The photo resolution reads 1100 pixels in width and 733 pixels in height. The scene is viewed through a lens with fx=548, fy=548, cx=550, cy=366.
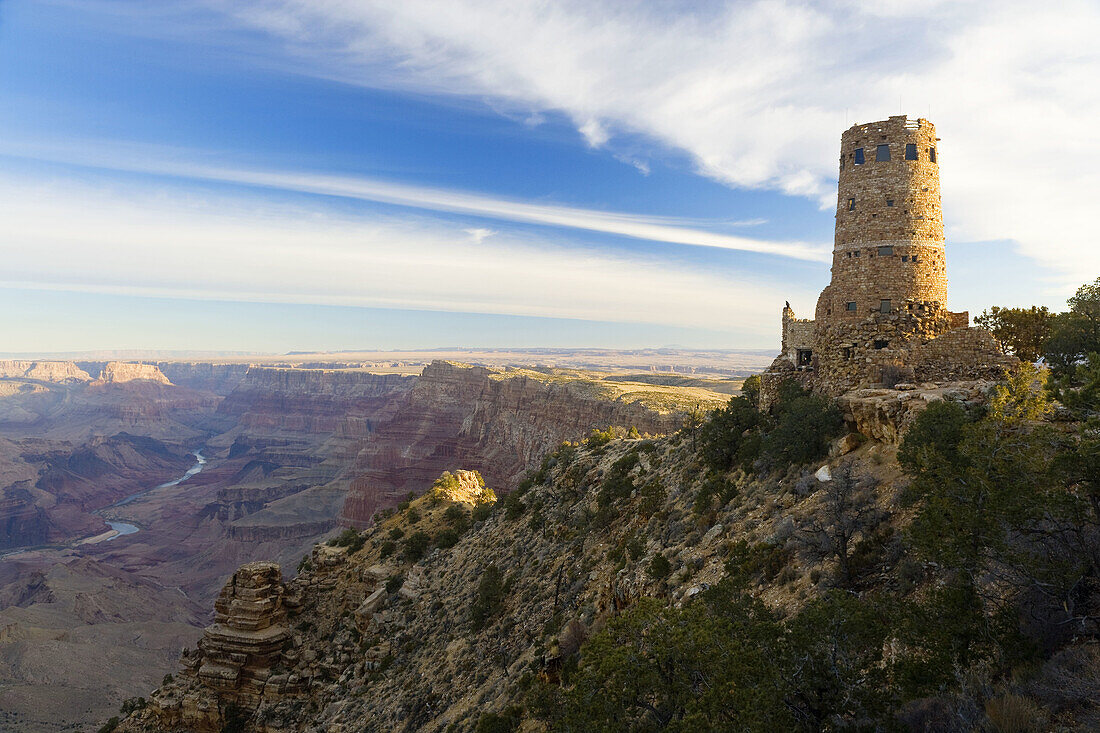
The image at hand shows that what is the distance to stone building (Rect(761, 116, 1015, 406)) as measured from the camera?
19.4 m

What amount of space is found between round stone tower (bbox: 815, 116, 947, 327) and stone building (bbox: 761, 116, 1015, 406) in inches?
1.3

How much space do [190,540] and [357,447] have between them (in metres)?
54.3

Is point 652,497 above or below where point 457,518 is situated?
above

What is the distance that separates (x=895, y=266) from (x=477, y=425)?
10859cm

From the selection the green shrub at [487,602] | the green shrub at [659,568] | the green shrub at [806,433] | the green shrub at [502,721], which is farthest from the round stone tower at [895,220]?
the green shrub at [487,602]

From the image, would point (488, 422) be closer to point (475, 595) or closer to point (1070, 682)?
point (475, 595)

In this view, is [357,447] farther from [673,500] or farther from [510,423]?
[673,500]

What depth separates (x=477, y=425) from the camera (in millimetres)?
123250

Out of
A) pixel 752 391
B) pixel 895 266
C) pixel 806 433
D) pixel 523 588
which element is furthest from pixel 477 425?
pixel 895 266

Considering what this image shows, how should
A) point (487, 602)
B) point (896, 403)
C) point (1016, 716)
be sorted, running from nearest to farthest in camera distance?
point (1016, 716), point (896, 403), point (487, 602)

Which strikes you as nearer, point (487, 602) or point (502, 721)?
point (502, 721)

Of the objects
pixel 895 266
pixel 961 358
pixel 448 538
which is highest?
pixel 895 266

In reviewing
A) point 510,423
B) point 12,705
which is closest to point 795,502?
point 12,705

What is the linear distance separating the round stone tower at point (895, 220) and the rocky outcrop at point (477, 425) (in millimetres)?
50553
